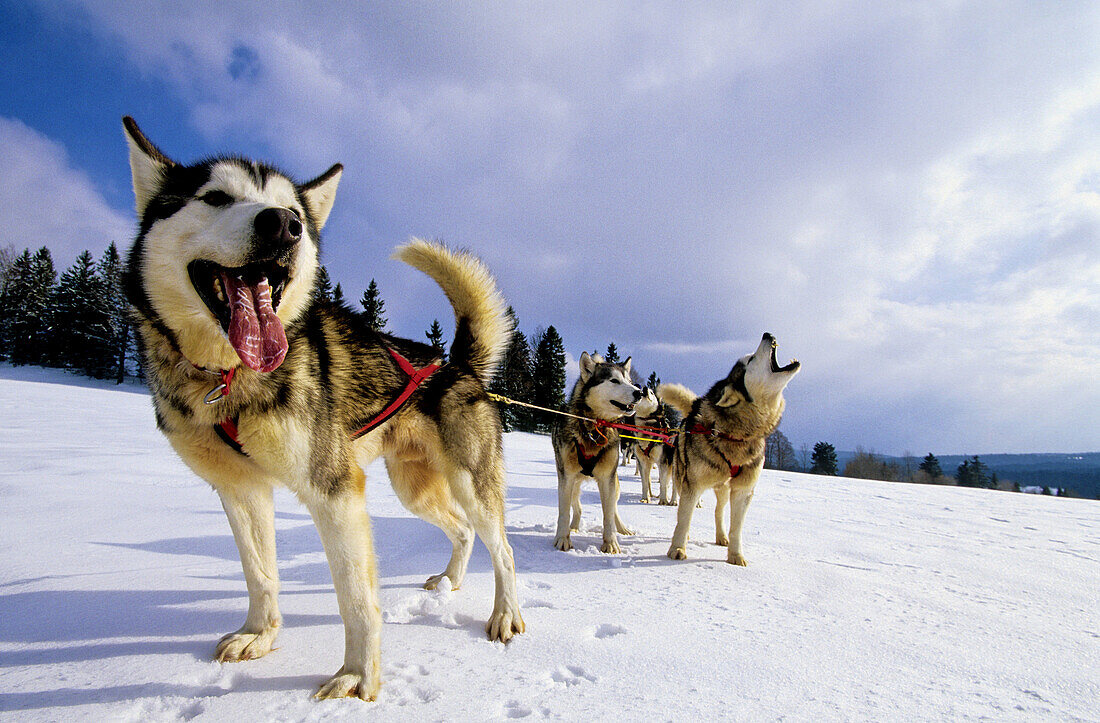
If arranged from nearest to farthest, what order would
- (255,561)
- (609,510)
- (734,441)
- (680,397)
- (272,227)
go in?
(272,227) → (255,561) → (734,441) → (609,510) → (680,397)

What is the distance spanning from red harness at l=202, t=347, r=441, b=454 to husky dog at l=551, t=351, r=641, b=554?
2583 mm

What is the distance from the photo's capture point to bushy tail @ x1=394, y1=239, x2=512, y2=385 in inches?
122

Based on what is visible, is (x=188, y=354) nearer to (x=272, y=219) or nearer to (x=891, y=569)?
(x=272, y=219)

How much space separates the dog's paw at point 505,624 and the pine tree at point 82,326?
47.5 m

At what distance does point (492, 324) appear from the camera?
3.17m

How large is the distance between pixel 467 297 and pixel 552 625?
2123 mm

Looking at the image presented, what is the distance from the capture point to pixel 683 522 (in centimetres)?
442

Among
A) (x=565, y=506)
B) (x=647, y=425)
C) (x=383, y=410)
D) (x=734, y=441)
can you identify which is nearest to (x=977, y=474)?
(x=647, y=425)

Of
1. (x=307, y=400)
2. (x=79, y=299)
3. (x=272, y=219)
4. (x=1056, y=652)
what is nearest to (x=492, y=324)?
(x=307, y=400)

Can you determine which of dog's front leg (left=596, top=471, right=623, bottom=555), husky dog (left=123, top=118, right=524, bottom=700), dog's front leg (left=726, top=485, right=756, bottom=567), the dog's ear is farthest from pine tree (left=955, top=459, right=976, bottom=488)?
the dog's ear

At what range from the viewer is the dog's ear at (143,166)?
2039 millimetres

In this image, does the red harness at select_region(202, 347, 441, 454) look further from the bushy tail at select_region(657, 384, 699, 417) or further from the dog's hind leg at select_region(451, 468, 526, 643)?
the bushy tail at select_region(657, 384, 699, 417)

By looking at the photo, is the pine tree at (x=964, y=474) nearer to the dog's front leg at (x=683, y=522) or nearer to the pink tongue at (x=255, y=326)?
the dog's front leg at (x=683, y=522)

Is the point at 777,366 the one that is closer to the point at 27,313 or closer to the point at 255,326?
the point at 255,326
